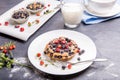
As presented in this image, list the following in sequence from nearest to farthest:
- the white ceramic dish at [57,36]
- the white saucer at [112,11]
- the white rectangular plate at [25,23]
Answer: the white ceramic dish at [57,36] → the white rectangular plate at [25,23] → the white saucer at [112,11]

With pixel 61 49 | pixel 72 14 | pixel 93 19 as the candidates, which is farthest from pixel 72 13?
pixel 61 49

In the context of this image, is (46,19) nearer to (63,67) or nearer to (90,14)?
(90,14)

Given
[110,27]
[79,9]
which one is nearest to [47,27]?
[79,9]

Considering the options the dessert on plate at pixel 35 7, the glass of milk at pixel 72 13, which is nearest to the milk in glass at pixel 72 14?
the glass of milk at pixel 72 13

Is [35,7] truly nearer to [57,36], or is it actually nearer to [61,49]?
[57,36]

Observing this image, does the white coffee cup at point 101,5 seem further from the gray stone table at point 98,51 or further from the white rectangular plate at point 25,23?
the white rectangular plate at point 25,23

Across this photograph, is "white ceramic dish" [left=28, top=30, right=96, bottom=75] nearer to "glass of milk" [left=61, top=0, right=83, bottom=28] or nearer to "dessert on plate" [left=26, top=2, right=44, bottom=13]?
"glass of milk" [left=61, top=0, right=83, bottom=28]

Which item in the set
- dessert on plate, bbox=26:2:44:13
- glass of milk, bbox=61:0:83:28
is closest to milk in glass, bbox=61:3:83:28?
glass of milk, bbox=61:0:83:28
